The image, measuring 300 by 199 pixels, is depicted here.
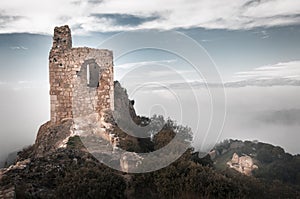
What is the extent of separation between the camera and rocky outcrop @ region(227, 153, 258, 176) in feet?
59.1

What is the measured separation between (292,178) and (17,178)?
33.2 ft

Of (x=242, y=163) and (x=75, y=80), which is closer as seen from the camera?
(x=75, y=80)

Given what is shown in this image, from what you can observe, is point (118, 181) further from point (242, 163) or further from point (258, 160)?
point (258, 160)

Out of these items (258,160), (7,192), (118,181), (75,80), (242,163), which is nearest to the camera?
(7,192)

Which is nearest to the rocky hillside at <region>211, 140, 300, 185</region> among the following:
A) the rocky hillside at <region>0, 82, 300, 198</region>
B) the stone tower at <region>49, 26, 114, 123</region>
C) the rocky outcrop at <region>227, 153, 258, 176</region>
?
the rocky outcrop at <region>227, 153, 258, 176</region>

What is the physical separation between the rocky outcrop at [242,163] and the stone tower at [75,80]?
6903mm

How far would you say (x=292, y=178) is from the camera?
1406cm

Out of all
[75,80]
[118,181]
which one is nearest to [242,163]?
A: [75,80]

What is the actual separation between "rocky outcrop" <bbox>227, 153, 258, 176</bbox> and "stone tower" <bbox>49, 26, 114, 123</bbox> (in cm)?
690

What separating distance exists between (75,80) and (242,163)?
9840 millimetres

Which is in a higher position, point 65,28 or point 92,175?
point 65,28

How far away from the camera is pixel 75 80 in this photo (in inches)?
630

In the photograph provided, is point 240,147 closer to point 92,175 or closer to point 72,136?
point 72,136

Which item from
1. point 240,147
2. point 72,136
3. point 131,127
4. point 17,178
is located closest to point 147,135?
point 131,127
